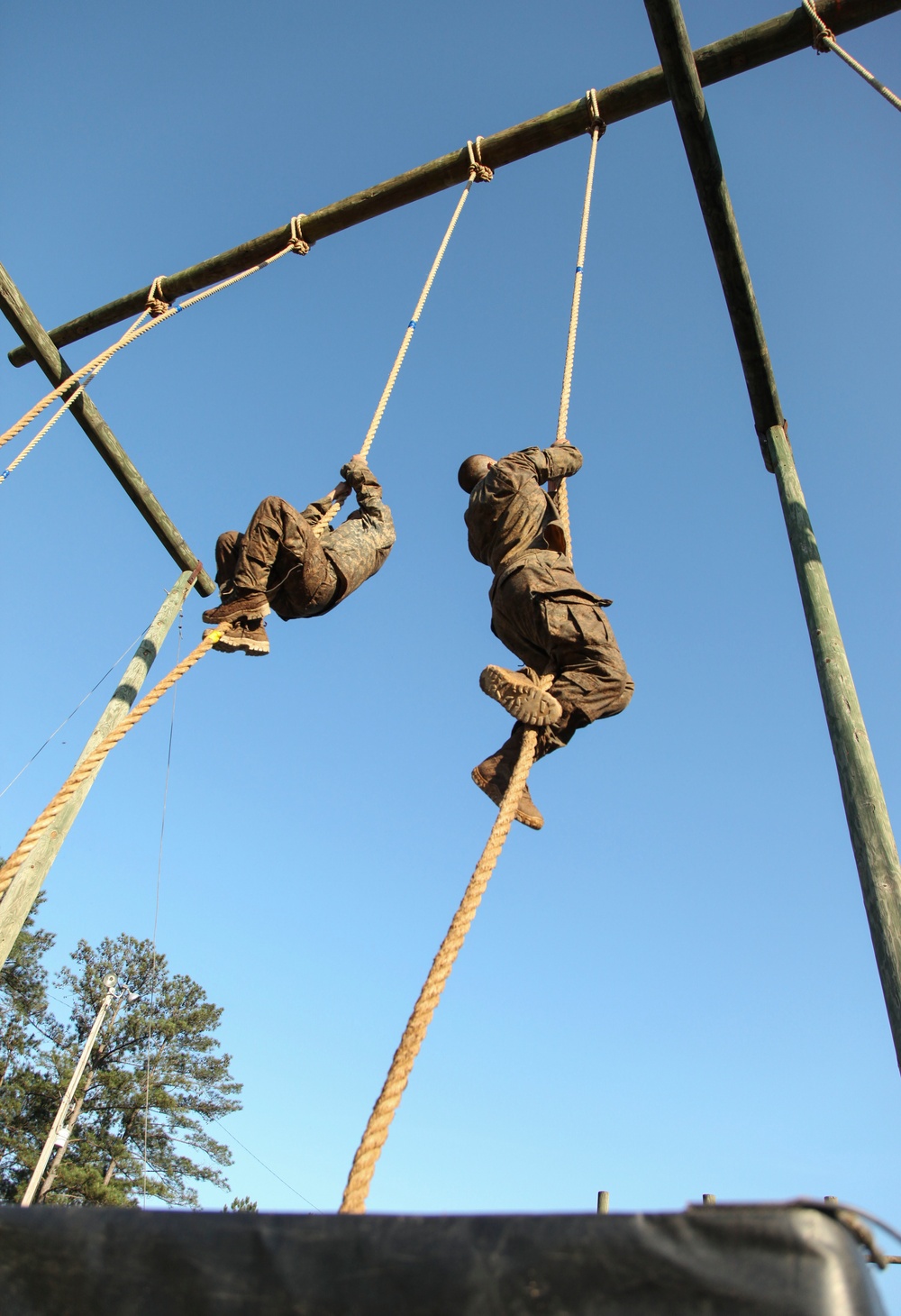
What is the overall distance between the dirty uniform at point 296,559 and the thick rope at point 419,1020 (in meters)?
2.10

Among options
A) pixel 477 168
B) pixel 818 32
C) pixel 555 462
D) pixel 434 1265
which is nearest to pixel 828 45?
pixel 818 32

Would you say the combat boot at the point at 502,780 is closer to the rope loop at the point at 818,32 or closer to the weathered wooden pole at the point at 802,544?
the weathered wooden pole at the point at 802,544

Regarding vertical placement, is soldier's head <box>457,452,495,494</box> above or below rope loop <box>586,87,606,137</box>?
below

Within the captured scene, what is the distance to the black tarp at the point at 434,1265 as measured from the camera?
0.93 m

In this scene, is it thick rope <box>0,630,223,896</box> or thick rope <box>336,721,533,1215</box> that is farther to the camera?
thick rope <box>0,630,223,896</box>

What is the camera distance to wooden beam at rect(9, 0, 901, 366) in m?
4.84

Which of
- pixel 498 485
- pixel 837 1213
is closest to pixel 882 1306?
pixel 837 1213

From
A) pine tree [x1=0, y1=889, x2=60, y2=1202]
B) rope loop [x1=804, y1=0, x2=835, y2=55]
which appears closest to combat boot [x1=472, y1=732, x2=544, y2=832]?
rope loop [x1=804, y1=0, x2=835, y2=55]

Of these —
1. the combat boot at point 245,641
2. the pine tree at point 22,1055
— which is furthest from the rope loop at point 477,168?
the pine tree at point 22,1055

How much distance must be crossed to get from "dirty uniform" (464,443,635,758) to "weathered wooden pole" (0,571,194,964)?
2.17 m

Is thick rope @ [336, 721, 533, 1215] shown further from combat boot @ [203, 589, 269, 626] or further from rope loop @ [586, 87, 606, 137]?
rope loop @ [586, 87, 606, 137]

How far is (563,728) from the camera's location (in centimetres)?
319

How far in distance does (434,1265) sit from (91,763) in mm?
2575

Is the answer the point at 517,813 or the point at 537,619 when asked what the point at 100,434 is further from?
the point at 517,813
